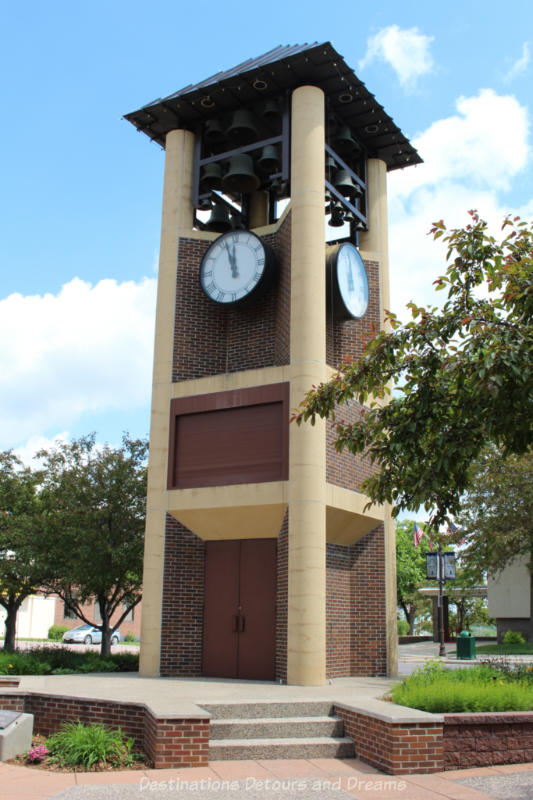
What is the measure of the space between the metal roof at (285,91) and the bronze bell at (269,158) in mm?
1497

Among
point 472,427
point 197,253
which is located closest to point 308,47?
point 197,253

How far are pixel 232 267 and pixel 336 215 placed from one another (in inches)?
159

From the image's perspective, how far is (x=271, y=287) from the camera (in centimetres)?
1838

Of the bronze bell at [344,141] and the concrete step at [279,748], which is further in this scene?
the bronze bell at [344,141]

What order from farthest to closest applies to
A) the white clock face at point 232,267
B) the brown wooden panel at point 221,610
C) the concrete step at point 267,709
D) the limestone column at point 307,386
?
the white clock face at point 232,267 → the brown wooden panel at point 221,610 → the limestone column at point 307,386 → the concrete step at point 267,709

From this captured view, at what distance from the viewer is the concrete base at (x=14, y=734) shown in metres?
9.57

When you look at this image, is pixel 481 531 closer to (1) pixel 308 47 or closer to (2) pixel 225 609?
(2) pixel 225 609

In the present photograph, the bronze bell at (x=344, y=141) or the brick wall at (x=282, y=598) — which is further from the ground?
the bronze bell at (x=344, y=141)

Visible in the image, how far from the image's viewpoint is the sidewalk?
25.6ft

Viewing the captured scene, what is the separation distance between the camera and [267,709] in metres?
10.9

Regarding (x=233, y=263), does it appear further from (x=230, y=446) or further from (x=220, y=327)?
(x=230, y=446)

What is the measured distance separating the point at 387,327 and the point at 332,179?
4452 millimetres

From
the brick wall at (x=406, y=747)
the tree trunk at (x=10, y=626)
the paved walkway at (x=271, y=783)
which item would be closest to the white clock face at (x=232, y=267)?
the paved walkway at (x=271, y=783)

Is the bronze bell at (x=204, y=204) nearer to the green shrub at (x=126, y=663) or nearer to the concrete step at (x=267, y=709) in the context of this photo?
the green shrub at (x=126, y=663)
